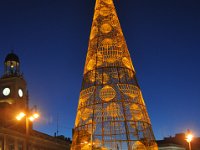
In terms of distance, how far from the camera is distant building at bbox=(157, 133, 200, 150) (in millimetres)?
83375

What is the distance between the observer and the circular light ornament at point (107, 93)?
83.5 feet

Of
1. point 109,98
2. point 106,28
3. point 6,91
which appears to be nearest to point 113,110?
point 109,98

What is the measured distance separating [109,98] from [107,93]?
46 cm

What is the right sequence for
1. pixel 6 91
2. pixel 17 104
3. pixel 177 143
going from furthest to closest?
pixel 177 143 → pixel 6 91 → pixel 17 104

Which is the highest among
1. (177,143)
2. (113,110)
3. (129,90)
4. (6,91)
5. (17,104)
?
(6,91)

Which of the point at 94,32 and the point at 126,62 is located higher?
the point at 94,32

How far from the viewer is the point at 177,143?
92.1 meters

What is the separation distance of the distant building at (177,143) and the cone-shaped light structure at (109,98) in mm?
60182

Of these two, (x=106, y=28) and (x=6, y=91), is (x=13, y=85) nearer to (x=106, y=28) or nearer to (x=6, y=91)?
(x=6, y=91)

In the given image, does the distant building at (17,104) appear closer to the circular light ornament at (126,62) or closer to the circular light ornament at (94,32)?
the circular light ornament at (94,32)

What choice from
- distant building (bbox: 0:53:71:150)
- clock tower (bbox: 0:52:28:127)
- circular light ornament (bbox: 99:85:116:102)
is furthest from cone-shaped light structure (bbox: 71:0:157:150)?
clock tower (bbox: 0:52:28:127)

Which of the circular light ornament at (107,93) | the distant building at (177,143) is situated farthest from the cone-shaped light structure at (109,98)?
the distant building at (177,143)

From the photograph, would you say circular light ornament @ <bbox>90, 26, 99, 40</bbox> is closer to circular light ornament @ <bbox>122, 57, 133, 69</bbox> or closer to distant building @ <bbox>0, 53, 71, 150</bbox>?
circular light ornament @ <bbox>122, 57, 133, 69</bbox>

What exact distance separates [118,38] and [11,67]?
41.8 m
